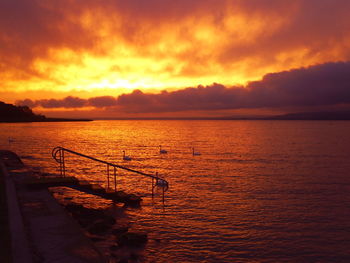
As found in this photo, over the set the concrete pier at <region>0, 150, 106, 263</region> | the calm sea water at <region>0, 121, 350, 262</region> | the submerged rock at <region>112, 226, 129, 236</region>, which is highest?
the concrete pier at <region>0, 150, 106, 263</region>

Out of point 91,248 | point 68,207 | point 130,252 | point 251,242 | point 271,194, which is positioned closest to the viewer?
point 91,248

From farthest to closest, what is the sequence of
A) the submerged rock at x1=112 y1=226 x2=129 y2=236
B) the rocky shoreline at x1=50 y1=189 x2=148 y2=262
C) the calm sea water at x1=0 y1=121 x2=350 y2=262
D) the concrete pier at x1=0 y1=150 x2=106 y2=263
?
the submerged rock at x1=112 y1=226 x2=129 y2=236
the calm sea water at x1=0 y1=121 x2=350 y2=262
the rocky shoreline at x1=50 y1=189 x2=148 y2=262
the concrete pier at x1=0 y1=150 x2=106 y2=263

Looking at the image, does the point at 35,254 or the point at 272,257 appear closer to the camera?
the point at 35,254

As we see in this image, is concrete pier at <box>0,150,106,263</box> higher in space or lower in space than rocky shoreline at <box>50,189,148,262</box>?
higher

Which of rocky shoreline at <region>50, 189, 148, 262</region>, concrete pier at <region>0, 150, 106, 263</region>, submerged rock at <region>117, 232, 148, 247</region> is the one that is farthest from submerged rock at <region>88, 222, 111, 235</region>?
concrete pier at <region>0, 150, 106, 263</region>

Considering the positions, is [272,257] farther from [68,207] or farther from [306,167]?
[306,167]

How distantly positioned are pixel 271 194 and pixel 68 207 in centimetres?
1665

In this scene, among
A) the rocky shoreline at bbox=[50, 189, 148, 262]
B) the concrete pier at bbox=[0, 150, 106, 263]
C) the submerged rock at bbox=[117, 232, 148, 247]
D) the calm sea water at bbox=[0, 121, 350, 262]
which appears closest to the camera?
the concrete pier at bbox=[0, 150, 106, 263]

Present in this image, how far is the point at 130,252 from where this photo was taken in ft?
42.2

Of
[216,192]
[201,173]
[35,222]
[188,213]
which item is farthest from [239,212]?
[201,173]

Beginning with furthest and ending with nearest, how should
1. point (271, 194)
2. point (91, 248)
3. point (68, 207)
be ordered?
point (271, 194), point (68, 207), point (91, 248)

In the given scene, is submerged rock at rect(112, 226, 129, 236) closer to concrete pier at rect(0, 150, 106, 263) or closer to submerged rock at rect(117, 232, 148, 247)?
submerged rock at rect(117, 232, 148, 247)

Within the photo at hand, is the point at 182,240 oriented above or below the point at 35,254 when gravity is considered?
below

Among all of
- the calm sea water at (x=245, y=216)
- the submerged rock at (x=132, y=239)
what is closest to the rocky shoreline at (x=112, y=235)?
the submerged rock at (x=132, y=239)
